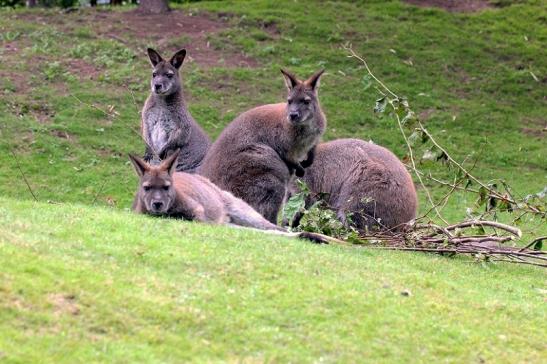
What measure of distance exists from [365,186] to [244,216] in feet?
5.50

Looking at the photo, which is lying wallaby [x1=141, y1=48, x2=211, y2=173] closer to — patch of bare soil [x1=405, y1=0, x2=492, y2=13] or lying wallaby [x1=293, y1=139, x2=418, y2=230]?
lying wallaby [x1=293, y1=139, x2=418, y2=230]

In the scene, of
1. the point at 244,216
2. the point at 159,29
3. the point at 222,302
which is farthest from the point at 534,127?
the point at 222,302

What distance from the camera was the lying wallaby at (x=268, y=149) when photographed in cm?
1131

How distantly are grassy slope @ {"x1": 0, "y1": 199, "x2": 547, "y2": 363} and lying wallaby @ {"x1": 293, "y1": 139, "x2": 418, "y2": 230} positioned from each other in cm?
226

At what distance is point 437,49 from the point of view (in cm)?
2172

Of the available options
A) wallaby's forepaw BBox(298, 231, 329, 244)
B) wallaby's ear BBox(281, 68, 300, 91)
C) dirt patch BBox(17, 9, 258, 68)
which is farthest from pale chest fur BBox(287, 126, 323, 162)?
dirt patch BBox(17, 9, 258, 68)

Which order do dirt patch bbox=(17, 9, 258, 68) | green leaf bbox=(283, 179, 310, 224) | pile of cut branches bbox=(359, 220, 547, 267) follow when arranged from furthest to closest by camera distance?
dirt patch bbox=(17, 9, 258, 68)
green leaf bbox=(283, 179, 310, 224)
pile of cut branches bbox=(359, 220, 547, 267)

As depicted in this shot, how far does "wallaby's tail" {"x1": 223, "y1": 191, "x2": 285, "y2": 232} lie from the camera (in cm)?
1030

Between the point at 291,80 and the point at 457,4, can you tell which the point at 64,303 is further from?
the point at 457,4

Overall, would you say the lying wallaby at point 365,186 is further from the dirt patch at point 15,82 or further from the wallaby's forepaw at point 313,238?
the dirt patch at point 15,82

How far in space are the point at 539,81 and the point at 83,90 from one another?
9.49 m

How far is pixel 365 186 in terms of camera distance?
37.2ft

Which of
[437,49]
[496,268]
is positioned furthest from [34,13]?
[496,268]

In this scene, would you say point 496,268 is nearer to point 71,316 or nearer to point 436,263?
point 436,263
